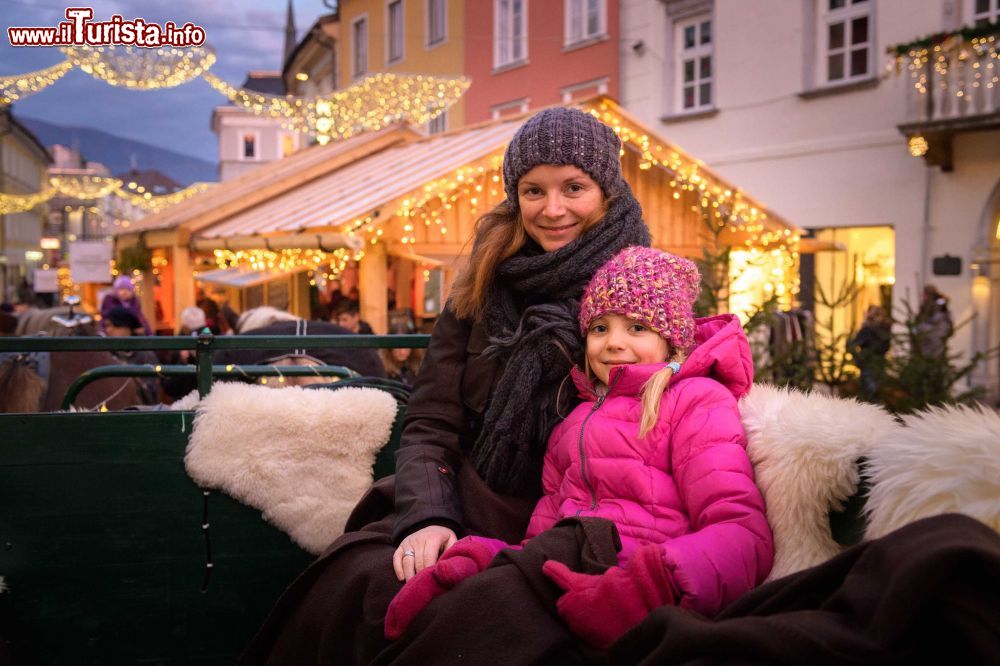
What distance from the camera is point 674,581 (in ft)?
6.38

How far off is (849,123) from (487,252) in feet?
40.2

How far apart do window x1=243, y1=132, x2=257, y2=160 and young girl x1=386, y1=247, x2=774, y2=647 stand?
5589 cm

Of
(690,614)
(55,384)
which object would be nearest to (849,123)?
(55,384)

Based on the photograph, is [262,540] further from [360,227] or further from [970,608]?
[360,227]

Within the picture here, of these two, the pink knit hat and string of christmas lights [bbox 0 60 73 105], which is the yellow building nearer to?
string of christmas lights [bbox 0 60 73 105]

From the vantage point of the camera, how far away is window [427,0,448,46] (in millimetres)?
14680

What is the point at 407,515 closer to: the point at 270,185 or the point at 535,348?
the point at 535,348

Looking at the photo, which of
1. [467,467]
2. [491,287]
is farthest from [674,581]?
[491,287]

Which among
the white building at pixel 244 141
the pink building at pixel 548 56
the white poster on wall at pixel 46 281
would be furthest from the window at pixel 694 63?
the white building at pixel 244 141

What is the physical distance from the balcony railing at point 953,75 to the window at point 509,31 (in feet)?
19.7

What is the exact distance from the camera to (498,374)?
282 centimetres

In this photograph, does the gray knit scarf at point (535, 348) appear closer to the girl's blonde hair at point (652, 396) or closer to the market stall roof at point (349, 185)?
the girl's blonde hair at point (652, 396)

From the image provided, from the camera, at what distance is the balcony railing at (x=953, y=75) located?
11.4 meters

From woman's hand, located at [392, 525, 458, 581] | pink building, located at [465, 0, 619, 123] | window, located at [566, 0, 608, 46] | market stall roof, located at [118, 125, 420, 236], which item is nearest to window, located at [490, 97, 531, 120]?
pink building, located at [465, 0, 619, 123]
